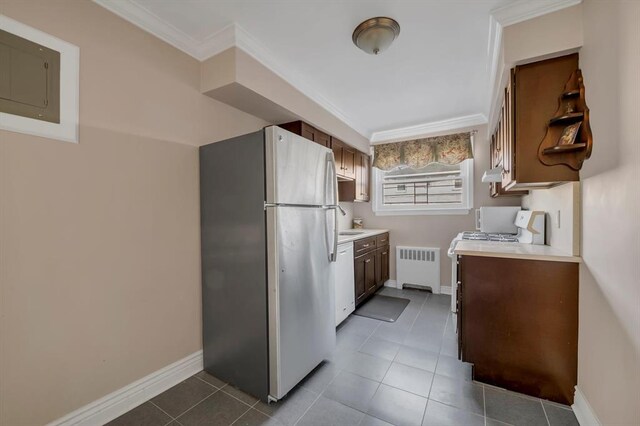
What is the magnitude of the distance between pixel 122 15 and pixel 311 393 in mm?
2782

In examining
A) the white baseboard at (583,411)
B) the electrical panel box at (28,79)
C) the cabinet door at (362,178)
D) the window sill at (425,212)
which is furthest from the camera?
the cabinet door at (362,178)

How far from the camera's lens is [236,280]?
1.88m

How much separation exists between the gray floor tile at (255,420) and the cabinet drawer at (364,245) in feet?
6.29

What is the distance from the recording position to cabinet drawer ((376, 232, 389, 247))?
3895 millimetres

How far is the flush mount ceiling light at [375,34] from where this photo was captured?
6.03 feet

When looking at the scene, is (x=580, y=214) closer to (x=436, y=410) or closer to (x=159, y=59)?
(x=436, y=410)

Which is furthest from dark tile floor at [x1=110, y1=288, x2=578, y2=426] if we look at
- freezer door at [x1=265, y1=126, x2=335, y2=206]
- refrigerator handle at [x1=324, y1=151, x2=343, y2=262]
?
freezer door at [x1=265, y1=126, x2=335, y2=206]

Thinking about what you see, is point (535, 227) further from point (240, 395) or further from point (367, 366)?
point (240, 395)

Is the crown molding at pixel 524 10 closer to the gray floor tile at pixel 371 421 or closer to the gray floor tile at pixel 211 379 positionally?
the gray floor tile at pixel 371 421

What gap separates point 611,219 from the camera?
1.27 metres

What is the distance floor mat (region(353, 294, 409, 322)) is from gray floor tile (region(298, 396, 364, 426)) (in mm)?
1466

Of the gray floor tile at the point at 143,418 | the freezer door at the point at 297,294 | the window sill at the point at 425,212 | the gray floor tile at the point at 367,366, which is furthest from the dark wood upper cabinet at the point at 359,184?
the gray floor tile at the point at 143,418

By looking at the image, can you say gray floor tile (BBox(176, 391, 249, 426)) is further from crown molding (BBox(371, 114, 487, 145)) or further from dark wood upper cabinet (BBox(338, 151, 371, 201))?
crown molding (BBox(371, 114, 487, 145))

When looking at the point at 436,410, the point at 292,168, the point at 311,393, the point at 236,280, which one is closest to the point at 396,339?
the point at 436,410
